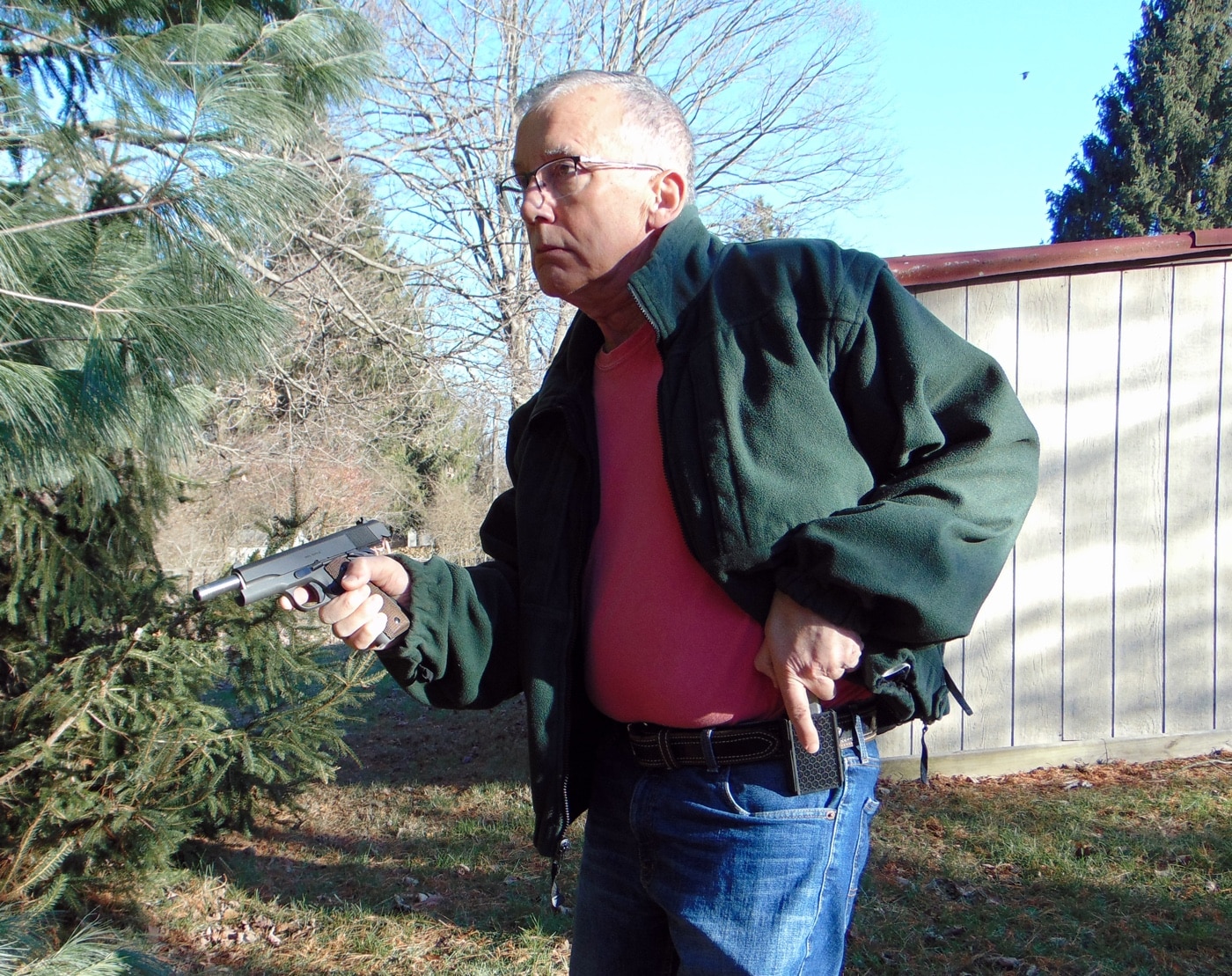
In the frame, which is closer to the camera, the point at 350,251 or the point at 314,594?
the point at 314,594

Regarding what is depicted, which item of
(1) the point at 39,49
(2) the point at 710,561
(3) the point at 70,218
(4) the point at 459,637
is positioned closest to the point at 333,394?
(1) the point at 39,49

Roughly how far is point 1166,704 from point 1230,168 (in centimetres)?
1913

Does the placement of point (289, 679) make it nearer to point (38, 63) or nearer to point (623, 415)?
point (38, 63)

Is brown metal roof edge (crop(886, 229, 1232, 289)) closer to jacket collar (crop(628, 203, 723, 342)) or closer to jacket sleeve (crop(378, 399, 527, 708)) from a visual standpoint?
jacket collar (crop(628, 203, 723, 342))

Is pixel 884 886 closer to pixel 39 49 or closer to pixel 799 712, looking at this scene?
pixel 799 712

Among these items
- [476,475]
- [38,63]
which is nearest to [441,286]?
[476,475]

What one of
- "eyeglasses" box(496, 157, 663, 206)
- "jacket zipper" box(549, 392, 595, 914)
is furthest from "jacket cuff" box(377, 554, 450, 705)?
"eyeglasses" box(496, 157, 663, 206)

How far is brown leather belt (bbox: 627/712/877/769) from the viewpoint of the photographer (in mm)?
1506

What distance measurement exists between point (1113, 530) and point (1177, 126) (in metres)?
19.2

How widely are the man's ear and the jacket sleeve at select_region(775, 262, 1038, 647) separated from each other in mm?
440

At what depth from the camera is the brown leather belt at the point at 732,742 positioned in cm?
151

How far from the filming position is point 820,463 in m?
1.46

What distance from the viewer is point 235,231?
3068mm

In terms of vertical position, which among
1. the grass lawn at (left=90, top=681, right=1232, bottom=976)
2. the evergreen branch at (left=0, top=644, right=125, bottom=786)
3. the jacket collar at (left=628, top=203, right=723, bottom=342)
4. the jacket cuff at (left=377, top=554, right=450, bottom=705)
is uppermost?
the jacket collar at (left=628, top=203, right=723, bottom=342)
